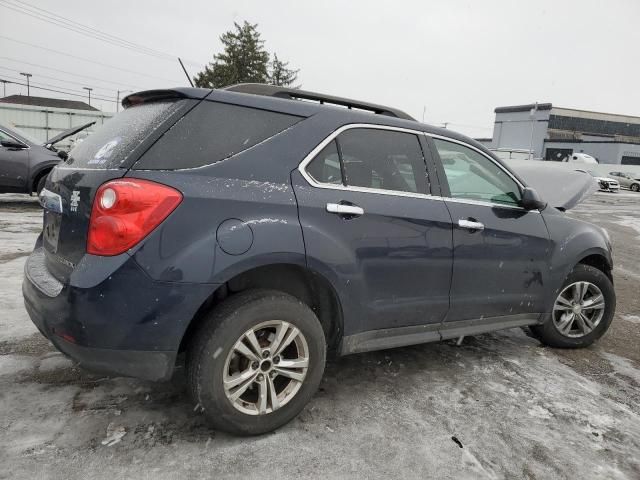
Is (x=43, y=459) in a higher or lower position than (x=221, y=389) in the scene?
lower

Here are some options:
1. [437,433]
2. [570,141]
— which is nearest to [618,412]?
[437,433]

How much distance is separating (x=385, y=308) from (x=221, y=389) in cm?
105

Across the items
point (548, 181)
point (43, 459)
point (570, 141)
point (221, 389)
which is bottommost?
point (43, 459)

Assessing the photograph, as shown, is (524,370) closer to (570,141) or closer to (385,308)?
(385,308)

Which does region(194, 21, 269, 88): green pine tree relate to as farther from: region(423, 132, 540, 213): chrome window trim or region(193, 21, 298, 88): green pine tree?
region(423, 132, 540, 213): chrome window trim

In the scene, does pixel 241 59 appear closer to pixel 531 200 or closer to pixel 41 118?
pixel 41 118

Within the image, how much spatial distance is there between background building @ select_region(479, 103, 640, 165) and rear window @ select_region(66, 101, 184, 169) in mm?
60678

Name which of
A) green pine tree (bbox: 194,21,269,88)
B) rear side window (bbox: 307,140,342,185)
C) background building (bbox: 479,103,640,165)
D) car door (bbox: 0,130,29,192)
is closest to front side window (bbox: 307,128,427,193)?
rear side window (bbox: 307,140,342,185)

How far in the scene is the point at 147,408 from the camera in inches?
103

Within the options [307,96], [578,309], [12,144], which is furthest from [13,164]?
[578,309]

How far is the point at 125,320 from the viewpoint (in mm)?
2086

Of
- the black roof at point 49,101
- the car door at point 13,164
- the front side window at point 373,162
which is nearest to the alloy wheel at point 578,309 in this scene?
the front side window at point 373,162

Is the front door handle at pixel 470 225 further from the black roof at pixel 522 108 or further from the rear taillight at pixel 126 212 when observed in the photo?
the black roof at pixel 522 108

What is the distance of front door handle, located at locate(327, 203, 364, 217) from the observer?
2531 millimetres
